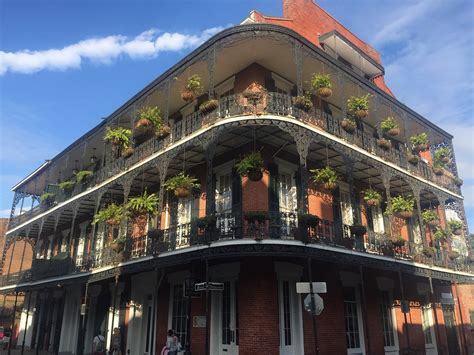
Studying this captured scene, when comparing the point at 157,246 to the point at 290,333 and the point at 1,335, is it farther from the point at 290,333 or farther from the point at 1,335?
the point at 1,335

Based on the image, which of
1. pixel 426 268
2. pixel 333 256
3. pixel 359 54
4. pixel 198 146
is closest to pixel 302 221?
pixel 333 256

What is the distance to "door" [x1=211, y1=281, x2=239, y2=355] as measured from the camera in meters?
12.1

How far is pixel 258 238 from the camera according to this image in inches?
414

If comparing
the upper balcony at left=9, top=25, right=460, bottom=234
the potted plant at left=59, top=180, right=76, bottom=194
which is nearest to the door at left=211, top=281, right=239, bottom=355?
the upper balcony at left=9, top=25, right=460, bottom=234

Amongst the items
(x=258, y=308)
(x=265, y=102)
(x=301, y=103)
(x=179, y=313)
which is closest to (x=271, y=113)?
(x=265, y=102)

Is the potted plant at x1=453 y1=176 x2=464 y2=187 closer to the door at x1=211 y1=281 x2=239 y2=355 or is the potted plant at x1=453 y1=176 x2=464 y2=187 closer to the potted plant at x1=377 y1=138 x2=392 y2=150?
the potted plant at x1=377 y1=138 x2=392 y2=150

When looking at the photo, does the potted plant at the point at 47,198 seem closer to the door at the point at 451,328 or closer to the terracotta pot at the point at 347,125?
the terracotta pot at the point at 347,125

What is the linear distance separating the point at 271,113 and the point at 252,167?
66.8 inches

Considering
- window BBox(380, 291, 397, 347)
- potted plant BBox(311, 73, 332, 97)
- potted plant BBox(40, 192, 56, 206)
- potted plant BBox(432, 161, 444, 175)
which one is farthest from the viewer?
potted plant BBox(40, 192, 56, 206)

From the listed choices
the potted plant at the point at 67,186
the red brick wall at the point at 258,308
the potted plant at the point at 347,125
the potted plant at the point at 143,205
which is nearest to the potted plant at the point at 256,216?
the red brick wall at the point at 258,308

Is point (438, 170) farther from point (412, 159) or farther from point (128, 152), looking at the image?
point (128, 152)

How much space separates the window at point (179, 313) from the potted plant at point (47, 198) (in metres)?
11.1

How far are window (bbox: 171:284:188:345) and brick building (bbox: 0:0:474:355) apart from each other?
68 millimetres

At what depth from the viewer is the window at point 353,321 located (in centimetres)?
1411
